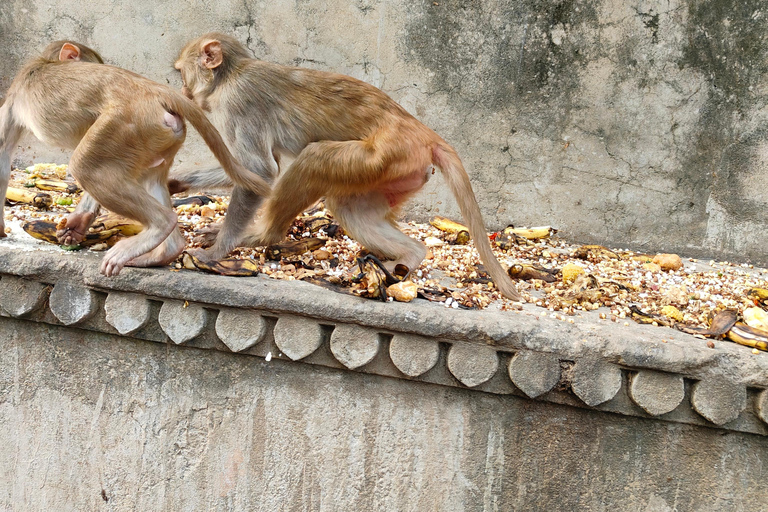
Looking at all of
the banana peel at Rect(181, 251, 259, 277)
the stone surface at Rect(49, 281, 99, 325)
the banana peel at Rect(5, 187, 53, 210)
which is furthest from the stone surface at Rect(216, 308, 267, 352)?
the banana peel at Rect(5, 187, 53, 210)

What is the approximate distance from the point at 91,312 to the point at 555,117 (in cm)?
271

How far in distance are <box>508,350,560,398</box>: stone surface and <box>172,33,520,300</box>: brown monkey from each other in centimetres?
44

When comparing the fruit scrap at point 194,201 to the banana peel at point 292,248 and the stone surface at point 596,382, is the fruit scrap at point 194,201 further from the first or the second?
the stone surface at point 596,382

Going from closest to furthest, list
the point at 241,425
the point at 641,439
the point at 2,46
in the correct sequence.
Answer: the point at 641,439 < the point at 241,425 < the point at 2,46

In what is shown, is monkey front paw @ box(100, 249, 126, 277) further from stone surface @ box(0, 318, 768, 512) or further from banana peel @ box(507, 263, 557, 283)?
banana peel @ box(507, 263, 557, 283)

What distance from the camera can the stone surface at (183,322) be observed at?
2256mm

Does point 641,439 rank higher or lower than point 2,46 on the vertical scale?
lower

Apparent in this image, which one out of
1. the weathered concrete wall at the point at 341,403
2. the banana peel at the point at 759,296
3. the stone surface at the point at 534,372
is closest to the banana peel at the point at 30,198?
the weathered concrete wall at the point at 341,403

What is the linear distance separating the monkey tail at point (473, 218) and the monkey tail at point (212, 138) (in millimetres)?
720

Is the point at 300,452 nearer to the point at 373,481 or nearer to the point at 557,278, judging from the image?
the point at 373,481

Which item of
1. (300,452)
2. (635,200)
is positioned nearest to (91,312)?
(300,452)

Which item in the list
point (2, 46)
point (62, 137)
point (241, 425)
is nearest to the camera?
point (241, 425)

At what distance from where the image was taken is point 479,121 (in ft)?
12.9

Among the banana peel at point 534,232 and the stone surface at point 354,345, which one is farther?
the banana peel at point 534,232
